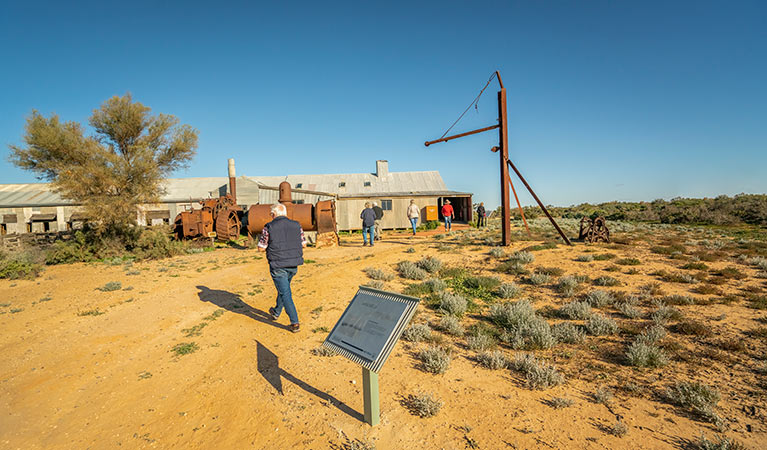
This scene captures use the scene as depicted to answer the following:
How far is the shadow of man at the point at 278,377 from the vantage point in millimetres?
3701

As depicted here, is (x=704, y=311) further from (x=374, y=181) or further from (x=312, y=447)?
(x=374, y=181)

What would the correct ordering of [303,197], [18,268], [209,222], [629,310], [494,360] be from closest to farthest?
[494,360] → [629,310] → [18,268] → [209,222] → [303,197]

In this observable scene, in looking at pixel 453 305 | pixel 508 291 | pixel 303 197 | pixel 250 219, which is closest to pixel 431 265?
pixel 508 291

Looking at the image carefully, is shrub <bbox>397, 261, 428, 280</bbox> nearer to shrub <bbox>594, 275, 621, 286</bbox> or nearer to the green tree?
shrub <bbox>594, 275, 621, 286</bbox>

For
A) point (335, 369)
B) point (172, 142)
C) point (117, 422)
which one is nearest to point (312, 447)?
point (335, 369)

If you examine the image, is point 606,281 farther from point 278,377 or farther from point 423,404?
point 278,377

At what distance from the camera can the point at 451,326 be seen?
5672 mm

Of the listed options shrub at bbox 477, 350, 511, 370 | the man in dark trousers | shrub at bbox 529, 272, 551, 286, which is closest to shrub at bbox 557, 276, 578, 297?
shrub at bbox 529, 272, 551, 286

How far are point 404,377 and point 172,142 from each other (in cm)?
1870

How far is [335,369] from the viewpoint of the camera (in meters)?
4.57

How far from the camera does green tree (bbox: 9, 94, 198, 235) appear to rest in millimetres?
14250

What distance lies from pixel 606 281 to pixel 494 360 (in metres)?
4.98

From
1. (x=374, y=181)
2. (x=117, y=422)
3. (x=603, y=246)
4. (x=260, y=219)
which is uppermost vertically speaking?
(x=374, y=181)

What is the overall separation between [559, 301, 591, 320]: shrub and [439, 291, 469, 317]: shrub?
1775 millimetres
